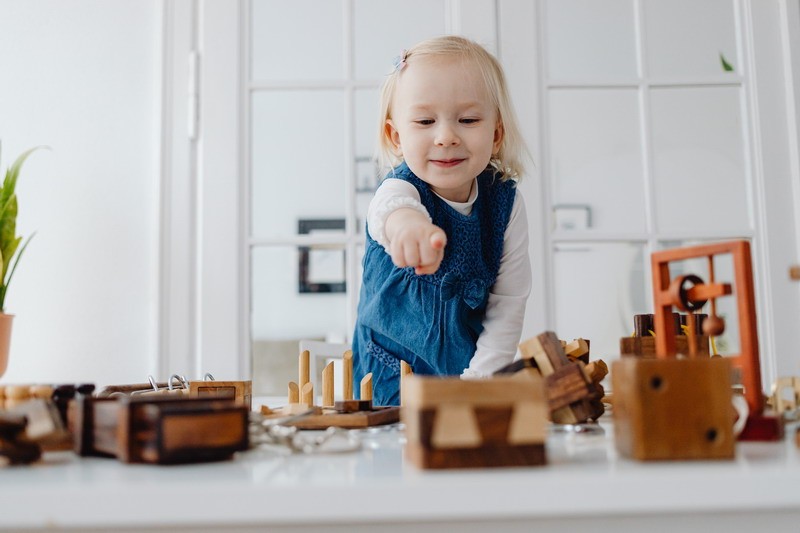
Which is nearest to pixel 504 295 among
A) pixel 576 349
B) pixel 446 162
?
pixel 446 162

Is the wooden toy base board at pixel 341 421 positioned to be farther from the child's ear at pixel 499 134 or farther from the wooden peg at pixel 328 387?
the child's ear at pixel 499 134

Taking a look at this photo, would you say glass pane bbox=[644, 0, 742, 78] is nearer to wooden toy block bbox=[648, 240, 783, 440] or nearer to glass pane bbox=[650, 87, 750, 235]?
glass pane bbox=[650, 87, 750, 235]

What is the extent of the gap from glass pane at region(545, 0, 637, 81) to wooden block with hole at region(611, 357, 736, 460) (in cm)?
166

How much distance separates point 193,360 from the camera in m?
1.83

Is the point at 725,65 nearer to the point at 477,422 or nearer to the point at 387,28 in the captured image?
the point at 387,28

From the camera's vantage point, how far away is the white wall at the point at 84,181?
5.97ft

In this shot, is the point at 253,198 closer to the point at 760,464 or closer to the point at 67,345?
the point at 67,345

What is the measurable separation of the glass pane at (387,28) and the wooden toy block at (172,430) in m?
1.62

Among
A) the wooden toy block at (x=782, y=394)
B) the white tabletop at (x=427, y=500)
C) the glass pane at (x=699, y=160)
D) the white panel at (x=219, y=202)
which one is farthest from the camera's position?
the glass pane at (x=699, y=160)

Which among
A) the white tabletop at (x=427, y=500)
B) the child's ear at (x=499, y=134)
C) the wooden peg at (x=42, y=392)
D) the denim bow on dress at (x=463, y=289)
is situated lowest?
the white tabletop at (x=427, y=500)

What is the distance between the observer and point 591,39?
77.1 inches

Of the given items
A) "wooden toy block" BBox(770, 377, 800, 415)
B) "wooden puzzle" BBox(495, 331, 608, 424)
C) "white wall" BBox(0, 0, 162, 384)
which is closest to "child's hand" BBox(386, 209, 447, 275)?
"wooden puzzle" BBox(495, 331, 608, 424)

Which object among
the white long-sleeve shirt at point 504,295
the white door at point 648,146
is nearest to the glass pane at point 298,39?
the white door at point 648,146

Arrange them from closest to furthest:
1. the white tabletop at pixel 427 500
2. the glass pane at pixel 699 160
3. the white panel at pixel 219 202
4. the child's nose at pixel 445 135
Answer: the white tabletop at pixel 427 500
the child's nose at pixel 445 135
the white panel at pixel 219 202
the glass pane at pixel 699 160
